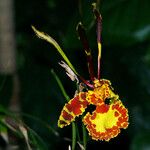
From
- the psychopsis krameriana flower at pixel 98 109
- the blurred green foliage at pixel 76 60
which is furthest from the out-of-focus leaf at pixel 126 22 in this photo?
the psychopsis krameriana flower at pixel 98 109

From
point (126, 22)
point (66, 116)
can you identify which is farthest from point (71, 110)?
point (126, 22)

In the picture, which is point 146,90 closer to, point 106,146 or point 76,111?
point 106,146

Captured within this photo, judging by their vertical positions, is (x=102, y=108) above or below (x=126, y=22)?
below

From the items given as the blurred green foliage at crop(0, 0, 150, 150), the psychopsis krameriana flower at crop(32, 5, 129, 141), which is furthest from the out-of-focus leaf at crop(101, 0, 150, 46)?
the psychopsis krameriana flower at crop(32, 5, 129, 141)

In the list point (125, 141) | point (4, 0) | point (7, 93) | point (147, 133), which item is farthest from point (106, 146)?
point (4, 0)

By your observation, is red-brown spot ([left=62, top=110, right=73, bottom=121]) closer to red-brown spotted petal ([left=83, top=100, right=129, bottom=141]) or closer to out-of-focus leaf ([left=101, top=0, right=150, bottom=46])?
red-brown spotted petal ([left=83, top=100, right=129, bottom=141])

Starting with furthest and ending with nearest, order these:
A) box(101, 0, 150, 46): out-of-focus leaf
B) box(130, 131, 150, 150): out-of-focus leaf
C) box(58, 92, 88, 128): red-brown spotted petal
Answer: box(130, 131, 150, 150): out-of-focus leaf, box(101, 0, 150, 46): out-of-focus leaf, box(58, 92, 88, 128): red-brown spotted petal

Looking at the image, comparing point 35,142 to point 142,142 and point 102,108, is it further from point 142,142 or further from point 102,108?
point 142,142
